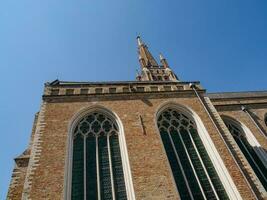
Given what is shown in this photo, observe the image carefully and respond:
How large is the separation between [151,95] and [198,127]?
3623 millimetres

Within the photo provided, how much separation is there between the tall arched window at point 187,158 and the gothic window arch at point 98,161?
2613 mm

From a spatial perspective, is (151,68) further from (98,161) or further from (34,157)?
(34,157)

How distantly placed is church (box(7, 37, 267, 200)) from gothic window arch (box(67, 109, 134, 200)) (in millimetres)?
45

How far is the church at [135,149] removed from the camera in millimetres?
10352

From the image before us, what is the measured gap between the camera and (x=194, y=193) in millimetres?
10781

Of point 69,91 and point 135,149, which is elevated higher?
point 69,91

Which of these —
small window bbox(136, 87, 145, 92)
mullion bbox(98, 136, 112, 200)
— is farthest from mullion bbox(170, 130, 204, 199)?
mullion bbox(98, 136, 112, 200)

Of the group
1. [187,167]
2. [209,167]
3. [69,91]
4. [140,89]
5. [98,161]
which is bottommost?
[209,167]

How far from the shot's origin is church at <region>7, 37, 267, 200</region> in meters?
10.4

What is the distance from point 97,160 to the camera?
11.5m

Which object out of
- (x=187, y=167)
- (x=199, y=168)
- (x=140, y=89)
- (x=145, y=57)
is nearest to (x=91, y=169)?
(x=187, y=167)

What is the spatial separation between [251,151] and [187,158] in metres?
6.12

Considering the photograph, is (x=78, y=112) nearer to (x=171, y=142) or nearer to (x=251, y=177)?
(x=171, y=142)

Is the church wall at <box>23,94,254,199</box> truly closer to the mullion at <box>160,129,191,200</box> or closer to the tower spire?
the mullion at <box>160,129,191,200</box>
